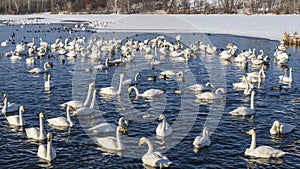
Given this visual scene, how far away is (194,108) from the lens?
20.7 meters

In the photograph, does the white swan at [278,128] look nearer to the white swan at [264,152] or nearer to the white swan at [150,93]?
the white swan at [264,152]

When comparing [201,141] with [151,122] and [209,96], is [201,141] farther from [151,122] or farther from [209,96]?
[209,96]

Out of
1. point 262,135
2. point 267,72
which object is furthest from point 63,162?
point 267,72

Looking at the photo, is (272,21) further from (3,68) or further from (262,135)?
(262,135)

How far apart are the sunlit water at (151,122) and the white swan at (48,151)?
25 centimetres

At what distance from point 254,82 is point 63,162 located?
1582 centimetres

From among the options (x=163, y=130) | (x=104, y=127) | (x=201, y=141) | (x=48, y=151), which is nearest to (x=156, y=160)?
(x=201, y=141)

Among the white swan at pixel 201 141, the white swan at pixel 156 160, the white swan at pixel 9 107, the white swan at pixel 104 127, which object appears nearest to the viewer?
the white swan at pixel 156 160

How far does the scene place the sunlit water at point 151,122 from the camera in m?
14.3

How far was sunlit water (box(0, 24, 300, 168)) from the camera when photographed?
14.3 m

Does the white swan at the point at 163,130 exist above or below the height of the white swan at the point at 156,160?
above

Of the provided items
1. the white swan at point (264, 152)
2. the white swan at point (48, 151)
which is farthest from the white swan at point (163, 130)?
the white swan at point (48, 151)

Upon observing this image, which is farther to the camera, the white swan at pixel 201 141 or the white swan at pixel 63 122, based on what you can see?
the white swan at pixel 63 122

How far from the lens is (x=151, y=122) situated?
61.1 feet
